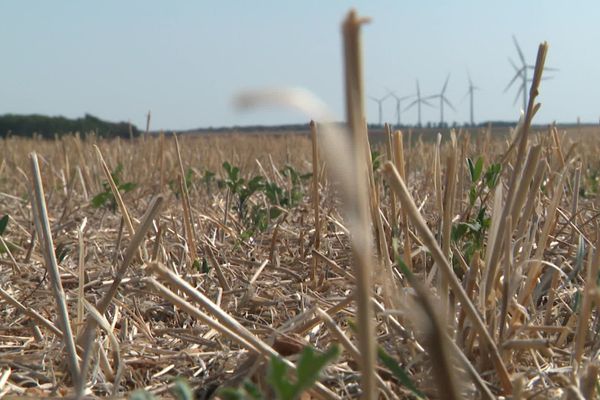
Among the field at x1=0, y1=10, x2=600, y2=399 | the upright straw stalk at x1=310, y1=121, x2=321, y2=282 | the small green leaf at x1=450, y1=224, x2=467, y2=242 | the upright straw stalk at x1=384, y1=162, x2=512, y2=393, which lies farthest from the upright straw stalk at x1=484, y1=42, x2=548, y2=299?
the upright straw stalk at x1=310, y1=121, x2=321, y2=282

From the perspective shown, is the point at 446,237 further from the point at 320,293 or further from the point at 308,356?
the point at 308,356

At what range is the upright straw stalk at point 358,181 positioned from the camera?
0.44m

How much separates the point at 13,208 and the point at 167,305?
2496 mm

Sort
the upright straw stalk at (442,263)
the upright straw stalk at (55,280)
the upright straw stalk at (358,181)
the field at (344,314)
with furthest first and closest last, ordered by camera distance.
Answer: the upright straw stalk at (55,280) → the upright straw stalk at (442,263) → the field at (344,314) → the upright straw stalk at (358,181)

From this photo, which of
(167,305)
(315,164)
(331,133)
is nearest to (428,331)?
(331,133)

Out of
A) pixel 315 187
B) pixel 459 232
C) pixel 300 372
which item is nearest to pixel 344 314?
A: pixel 459 232

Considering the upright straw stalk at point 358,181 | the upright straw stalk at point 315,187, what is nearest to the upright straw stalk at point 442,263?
the upright straw stalk at point 358,181

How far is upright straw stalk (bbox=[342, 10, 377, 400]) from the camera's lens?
17.4 inches

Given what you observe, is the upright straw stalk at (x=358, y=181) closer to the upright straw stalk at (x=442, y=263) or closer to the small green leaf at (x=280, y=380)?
the small green leaf at (x=280, y=380)

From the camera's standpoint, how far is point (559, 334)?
1129 millimetres

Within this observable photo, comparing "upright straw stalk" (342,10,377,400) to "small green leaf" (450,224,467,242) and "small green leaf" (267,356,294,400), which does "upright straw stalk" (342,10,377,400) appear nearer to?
"small green leaf" (267,356,294,400)

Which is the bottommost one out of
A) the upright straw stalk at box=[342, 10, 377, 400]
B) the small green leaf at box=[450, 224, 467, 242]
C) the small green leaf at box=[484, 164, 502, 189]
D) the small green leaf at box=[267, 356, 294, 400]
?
the small green leaf at box=[450, 224, 467, 242]

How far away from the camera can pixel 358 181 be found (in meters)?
0.46

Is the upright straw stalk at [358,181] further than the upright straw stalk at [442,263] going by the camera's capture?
No
